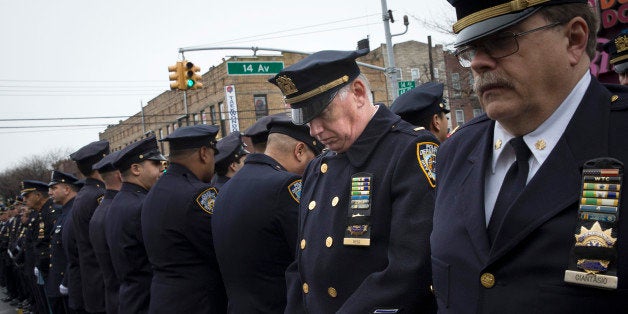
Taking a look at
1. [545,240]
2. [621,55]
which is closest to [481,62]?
[545,240]

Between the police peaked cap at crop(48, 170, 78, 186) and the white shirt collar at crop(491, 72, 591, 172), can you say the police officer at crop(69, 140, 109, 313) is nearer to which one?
the police peaked cap at crop(48, 170, 78, 186)

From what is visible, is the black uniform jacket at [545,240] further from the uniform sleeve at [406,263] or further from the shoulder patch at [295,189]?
the shoulder patch at [295,189]

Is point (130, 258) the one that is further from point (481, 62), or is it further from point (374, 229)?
point (481, 62)

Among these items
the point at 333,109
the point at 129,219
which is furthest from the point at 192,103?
the point at 333,109

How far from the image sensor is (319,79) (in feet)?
10.1

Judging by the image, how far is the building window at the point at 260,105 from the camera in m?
36.8

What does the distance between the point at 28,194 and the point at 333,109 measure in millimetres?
12045

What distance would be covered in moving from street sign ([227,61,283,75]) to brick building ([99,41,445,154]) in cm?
1421

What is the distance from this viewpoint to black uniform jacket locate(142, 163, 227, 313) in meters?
4.57

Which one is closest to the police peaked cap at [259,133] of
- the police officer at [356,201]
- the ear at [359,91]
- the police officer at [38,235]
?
→ the police officer at [356,201]

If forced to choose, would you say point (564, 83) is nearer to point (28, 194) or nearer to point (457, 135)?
point (457, 135)

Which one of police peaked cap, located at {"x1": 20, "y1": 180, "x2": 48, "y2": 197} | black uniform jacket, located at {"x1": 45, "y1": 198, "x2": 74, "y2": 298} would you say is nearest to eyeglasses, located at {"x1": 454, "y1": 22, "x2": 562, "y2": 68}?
black uniform jacket, located at {"x1": 45, "y1": 198, "x2": 74, "y2": 298}

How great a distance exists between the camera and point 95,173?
8000 millimetres

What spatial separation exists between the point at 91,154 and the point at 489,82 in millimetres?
7130
